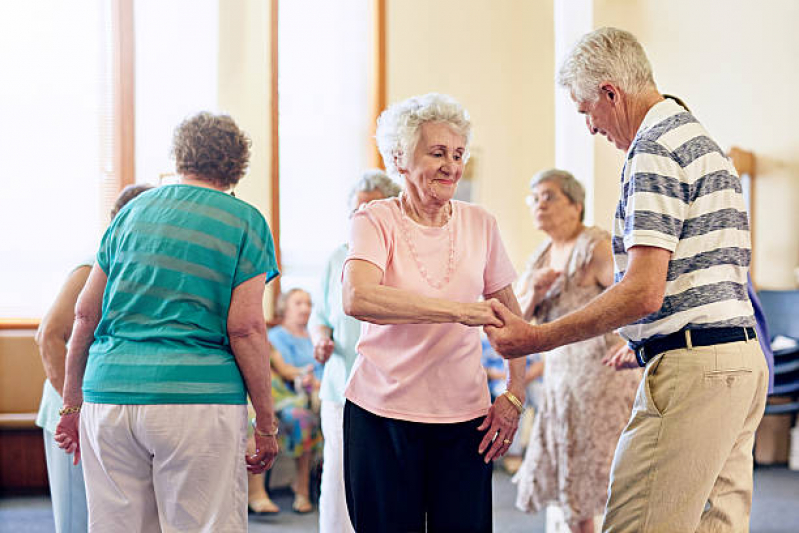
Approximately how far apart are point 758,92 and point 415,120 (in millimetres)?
4621

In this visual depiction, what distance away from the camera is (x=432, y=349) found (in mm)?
1827

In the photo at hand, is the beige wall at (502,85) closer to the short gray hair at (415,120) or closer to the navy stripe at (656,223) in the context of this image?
the short gray hair at (415,120)

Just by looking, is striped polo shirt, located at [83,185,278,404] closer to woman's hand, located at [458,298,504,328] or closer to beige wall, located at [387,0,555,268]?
woman's hand, located at [458,298,504,328]

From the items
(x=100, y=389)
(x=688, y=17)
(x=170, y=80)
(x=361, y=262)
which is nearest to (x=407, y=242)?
(x=361, y=262)

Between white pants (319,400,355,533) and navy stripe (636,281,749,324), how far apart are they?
1.42m

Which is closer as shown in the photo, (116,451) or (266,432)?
(116,451)

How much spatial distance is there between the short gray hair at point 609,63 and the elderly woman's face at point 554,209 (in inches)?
56.1

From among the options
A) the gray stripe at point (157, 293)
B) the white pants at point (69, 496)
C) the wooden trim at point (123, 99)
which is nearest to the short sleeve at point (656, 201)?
the gray stripe at point (157, 293)

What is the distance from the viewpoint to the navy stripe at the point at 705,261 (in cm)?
159

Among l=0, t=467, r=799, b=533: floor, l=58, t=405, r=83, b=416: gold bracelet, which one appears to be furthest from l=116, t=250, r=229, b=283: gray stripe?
l=0, t=467, r=799, b=533: floor

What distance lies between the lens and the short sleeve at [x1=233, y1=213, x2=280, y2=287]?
1.93 meters

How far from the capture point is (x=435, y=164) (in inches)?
73.8

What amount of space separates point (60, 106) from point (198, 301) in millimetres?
3780

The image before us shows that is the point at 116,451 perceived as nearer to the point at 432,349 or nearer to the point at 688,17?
the point at 432,349
